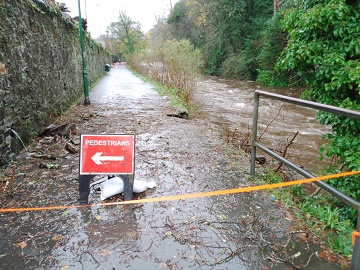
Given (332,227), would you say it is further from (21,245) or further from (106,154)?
(21,245)

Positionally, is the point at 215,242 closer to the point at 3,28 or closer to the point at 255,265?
the point at 255,265

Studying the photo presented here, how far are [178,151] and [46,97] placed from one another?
328 centimetres

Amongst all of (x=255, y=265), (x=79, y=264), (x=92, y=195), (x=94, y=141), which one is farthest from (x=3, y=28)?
(x=255, y=265)

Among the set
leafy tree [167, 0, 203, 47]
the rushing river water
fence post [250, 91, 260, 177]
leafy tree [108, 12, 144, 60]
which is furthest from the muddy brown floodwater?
leafy tree [108, 12, 144, 60]

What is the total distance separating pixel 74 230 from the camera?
2561 mm

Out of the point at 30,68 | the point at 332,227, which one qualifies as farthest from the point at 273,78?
the point at 332,227

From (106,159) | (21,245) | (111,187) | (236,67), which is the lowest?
(21,245)

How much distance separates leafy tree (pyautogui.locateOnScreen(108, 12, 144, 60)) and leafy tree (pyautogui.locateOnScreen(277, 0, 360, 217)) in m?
50.4

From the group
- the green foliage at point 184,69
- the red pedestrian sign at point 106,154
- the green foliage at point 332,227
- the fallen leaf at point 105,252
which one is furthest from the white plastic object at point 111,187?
the green foliage at point 184,69

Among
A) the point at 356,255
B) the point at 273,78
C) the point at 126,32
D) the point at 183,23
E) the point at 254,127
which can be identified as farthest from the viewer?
the point at 126,32

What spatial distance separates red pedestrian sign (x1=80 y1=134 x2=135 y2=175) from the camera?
2.87 meters

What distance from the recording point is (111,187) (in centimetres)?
310

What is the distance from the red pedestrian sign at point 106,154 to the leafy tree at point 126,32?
52.3 metres

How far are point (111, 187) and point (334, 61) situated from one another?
167 inches
